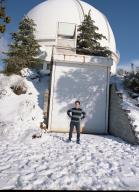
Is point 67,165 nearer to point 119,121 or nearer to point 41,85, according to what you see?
point 119,121

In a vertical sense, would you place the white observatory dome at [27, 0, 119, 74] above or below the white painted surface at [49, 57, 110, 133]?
above

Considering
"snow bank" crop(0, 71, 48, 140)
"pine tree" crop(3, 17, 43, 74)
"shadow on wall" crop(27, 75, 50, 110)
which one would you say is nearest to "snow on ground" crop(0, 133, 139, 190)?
"snow bank" crop(0, 71, 48, 140)

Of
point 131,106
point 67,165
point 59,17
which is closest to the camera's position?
point 67,165

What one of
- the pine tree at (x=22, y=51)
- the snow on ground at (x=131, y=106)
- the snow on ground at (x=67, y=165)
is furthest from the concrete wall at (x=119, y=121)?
the pine tree at (x=22, y=51)

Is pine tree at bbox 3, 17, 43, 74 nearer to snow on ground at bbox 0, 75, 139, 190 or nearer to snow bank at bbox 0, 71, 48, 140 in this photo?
snow bank at bbox 0, 71, 48, 140

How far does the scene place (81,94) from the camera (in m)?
15.5

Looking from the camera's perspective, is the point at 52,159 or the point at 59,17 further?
the point at 59,17

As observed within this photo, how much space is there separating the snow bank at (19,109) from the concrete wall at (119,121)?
169 inches

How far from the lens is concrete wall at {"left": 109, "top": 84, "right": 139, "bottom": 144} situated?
39.4 feet

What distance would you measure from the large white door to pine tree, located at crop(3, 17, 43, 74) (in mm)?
4044

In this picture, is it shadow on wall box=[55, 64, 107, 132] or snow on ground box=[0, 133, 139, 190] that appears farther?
shadow on wall box=[55, 64, 107, 132]

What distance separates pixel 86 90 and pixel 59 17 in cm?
2032

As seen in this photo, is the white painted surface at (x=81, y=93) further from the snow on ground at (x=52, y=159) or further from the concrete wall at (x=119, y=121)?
the snow on ground at (x=52, y=159)

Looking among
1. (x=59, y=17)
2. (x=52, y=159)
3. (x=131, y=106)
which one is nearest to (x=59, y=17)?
(x=59, y=17)
